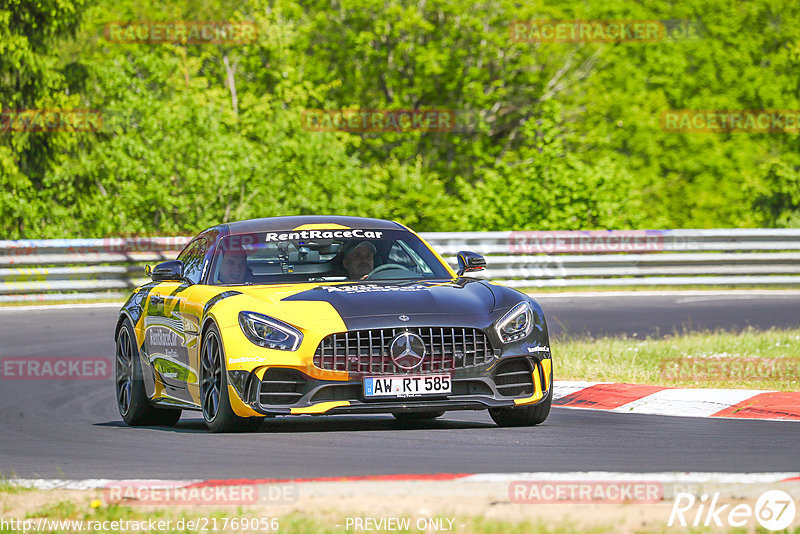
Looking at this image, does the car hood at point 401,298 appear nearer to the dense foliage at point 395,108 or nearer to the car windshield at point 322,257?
the car windshield at point 322,257

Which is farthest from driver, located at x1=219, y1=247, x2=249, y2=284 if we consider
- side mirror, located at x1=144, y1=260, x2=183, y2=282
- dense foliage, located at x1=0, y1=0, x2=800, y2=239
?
dense foliage, located at x1=0, y1=0, x2=800, y2=239

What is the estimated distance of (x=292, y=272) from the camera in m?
9.54

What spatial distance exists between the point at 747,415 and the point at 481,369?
2004 mm

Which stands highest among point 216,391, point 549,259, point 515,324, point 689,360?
point 515,324

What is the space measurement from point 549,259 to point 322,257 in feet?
43.2

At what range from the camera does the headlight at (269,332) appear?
8281 mm

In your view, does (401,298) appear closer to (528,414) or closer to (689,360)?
(528,414)

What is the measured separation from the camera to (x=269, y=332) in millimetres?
8352

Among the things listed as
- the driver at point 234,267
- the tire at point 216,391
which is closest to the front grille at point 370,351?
the tire at point 216,391

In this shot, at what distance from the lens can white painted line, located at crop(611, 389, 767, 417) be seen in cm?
971

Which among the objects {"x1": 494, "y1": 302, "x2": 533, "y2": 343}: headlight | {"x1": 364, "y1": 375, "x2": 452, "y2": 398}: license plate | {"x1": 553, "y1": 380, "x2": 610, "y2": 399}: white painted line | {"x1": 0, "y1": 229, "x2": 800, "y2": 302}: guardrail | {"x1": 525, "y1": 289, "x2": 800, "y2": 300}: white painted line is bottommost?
{"x1": 525, "y1": 289, "x2": 800, "y2": 300}: white painted line

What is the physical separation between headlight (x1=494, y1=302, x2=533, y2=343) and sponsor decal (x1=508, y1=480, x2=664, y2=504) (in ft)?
8.36

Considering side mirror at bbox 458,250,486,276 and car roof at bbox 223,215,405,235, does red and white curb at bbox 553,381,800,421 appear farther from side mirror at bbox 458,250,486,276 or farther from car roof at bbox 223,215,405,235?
car roof at bbox 223,215,405,235

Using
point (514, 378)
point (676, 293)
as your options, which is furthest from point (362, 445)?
point (676, 293)
